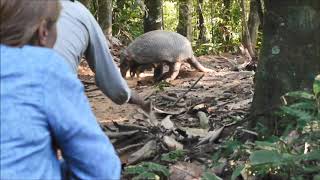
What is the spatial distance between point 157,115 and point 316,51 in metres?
2.02

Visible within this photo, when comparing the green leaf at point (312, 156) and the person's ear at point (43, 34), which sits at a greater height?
the person's ear at point (43, 34)

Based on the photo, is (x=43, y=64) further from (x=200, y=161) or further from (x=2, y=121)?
(x=200, y=161)

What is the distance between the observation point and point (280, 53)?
3.91 m

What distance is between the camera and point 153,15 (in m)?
12.9

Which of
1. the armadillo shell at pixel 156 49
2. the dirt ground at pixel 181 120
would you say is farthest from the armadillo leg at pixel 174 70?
the dirt ground at pixel 181 120

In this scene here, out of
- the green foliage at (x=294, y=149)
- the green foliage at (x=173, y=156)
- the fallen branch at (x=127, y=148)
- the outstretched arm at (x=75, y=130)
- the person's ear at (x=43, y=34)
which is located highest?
the person's ear at (x=43, y=34)

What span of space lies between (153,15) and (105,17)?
3.95ft

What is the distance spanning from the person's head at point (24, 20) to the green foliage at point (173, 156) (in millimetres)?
2265

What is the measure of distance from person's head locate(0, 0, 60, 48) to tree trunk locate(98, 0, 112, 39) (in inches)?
412

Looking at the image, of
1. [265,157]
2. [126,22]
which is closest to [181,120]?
[265,157]

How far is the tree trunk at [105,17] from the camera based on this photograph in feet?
39.9

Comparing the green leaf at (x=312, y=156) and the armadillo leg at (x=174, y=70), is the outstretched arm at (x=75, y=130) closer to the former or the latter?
the green leaf at (x=312, y=156)

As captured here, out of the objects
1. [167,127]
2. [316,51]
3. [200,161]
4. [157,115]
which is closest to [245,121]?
[200,161]

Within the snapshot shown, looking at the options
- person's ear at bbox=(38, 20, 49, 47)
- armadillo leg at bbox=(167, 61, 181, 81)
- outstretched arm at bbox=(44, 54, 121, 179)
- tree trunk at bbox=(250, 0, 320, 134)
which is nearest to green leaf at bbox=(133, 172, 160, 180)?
tree trunk at bbox=(250, 0, 320, 134)
